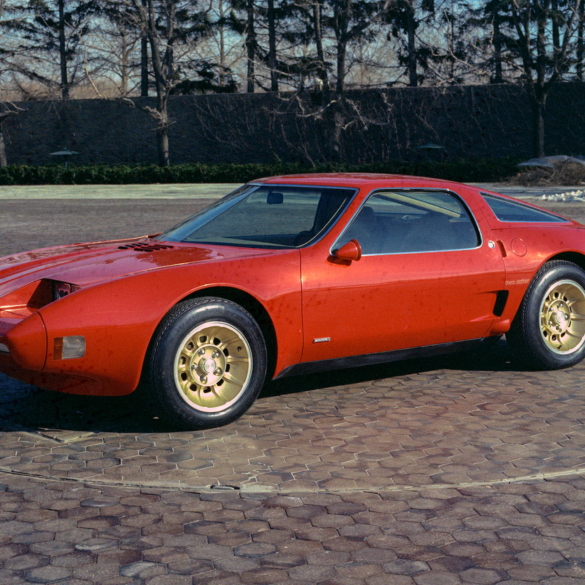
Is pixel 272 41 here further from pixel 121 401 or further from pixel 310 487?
pixel 310 487

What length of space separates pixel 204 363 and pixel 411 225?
6.00 ft

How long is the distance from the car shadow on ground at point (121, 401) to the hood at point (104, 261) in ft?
2.42

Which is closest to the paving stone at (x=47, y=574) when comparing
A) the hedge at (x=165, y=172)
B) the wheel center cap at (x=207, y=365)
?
the wheel center cap at (x=207, y=365)

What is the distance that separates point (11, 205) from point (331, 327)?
21733mm

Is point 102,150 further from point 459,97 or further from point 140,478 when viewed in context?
point 140,478

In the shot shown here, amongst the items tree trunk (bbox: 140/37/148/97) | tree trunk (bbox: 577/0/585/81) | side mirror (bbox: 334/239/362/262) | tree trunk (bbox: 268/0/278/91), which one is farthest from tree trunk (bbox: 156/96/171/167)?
side mirror (bbox: 334/239/362/262)

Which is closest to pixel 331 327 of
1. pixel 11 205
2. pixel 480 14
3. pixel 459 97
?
pixel 11 205

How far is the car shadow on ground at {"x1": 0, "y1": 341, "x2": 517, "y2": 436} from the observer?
4.96 meters

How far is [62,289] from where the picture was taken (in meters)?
4.92

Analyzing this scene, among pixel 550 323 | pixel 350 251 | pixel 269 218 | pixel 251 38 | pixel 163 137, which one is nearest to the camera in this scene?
pixel 350 251

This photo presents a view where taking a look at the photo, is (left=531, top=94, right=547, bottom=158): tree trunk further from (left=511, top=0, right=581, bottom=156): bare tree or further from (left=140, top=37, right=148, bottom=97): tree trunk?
(left=140, top=37, right=148, bottom=97): tree trunk

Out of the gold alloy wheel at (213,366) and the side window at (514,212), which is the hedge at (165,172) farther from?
the gold alloy wheel at (213,366)

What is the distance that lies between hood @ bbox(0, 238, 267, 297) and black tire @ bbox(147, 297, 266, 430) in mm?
371

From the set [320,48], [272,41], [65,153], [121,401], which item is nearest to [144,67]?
[272,41]
